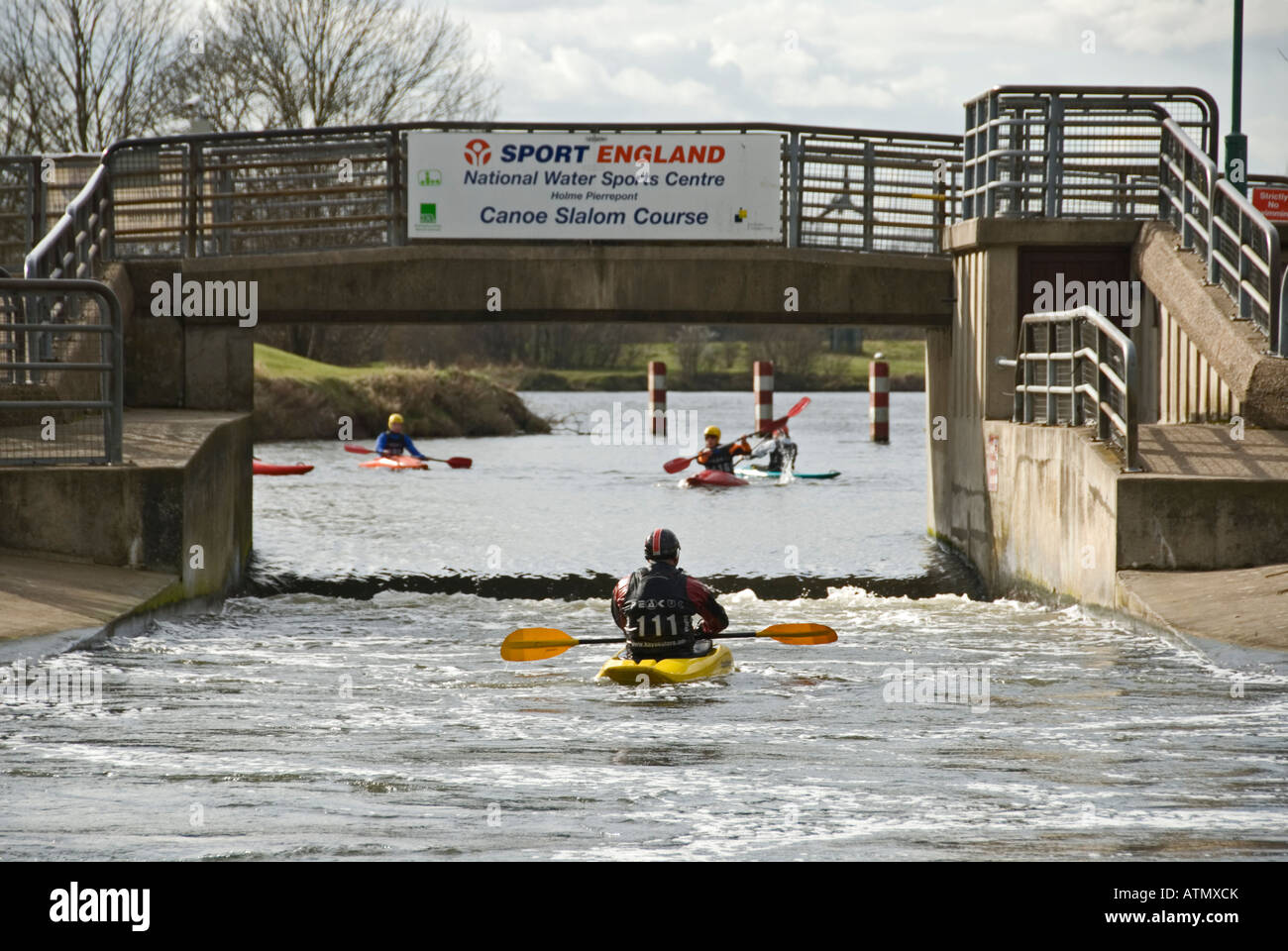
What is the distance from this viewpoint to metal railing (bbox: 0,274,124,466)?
13.1m

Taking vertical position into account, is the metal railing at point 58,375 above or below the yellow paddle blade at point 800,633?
above

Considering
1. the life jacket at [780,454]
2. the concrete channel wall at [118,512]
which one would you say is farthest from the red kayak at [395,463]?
the concrete channel wall at [118,512]

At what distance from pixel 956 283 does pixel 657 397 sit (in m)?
35.6

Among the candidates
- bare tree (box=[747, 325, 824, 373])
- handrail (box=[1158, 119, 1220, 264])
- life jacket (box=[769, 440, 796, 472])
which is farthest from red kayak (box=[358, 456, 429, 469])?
bare tree (box=[747, 325, 824, 373])

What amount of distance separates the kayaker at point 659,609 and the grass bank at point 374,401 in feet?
119

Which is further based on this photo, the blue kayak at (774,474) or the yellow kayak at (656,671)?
the blue kayak at (774,474)

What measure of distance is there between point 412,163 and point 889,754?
13.1 m

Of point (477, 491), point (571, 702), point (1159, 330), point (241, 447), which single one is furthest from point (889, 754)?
point (477, 491)

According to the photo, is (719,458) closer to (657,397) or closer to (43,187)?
(43,187)

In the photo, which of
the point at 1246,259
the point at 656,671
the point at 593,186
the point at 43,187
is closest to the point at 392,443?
the point at 43,187

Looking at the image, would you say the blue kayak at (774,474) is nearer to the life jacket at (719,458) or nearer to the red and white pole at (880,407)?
the life jacket at (719,458)

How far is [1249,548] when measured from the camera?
13375 millimetres

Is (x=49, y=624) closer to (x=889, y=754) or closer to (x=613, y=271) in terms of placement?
(x=889, y=754)

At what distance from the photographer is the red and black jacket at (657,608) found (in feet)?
37.8
